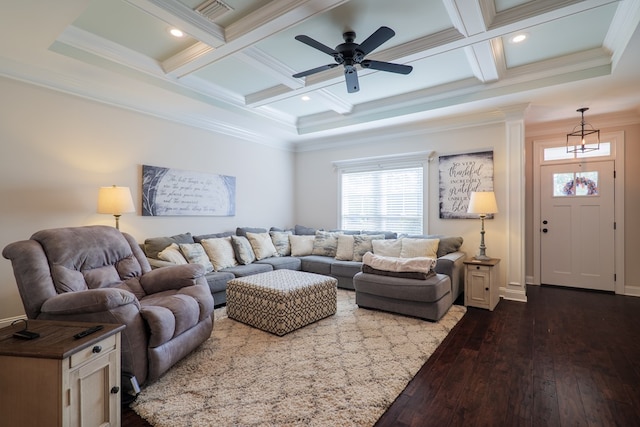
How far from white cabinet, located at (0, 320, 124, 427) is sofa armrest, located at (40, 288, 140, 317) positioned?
11.7 inches

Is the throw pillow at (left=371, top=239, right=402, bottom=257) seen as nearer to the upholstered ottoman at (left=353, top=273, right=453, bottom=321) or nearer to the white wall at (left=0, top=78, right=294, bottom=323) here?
the upholstered ottoman at (left=353, top=273, right=453, bottom=321)

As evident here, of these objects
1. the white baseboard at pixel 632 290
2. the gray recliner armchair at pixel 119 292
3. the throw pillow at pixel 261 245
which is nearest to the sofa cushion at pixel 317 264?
the throw pillow at pixel 261 245

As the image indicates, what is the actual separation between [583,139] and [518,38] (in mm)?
2704

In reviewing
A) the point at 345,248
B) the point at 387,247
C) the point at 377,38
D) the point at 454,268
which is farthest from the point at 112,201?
the point at 454,268

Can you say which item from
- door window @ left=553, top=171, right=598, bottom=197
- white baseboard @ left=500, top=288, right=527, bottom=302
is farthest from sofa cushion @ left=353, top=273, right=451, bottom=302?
door window @ left=553, top=171, right=598, bottom=197

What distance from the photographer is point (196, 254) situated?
155 inches

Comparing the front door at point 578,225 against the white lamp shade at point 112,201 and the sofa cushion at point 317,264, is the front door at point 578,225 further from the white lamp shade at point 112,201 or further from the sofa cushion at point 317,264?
the white lamp shade at point 112,201

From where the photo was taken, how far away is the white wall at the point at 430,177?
4.42 metres

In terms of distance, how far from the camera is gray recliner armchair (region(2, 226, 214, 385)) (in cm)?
197

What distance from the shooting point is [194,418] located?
181 centimetres

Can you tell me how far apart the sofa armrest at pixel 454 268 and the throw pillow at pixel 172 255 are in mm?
3052

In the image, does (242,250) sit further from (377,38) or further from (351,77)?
(377,38)

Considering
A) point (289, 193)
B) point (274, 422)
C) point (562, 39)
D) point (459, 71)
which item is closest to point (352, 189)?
point (289, 193)

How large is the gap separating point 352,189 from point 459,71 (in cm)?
276
